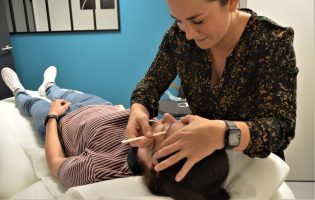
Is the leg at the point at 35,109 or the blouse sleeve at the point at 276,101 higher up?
the blouse sleeve at the point at 276,101

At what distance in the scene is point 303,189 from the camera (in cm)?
235

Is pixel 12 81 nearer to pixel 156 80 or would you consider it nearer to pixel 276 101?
pixel 156 80

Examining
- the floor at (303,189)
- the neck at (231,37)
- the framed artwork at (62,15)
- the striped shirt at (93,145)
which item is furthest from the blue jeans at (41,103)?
the floor at (303,189)

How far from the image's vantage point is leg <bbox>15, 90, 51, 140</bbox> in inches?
73.8

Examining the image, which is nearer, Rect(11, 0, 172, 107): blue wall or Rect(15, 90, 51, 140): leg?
Rect(15, 90, 51, 140): leg

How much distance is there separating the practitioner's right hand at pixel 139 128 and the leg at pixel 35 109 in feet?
3.31

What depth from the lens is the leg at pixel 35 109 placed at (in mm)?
1874

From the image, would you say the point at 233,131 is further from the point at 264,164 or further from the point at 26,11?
the point at 26,11

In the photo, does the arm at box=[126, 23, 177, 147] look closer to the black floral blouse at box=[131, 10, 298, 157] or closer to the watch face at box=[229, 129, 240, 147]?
the black floral blouse at box=[131, 10, 298, 157]

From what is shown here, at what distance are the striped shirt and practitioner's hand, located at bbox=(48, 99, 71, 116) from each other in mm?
74

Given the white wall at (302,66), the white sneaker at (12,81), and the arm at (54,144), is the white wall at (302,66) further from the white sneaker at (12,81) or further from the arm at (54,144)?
the white sneaker at (12,81)

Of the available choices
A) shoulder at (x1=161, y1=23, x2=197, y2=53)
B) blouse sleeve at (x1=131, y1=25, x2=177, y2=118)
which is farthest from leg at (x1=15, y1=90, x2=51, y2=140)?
shoulder at (x1=161, y1=23, x2=197, y2=53)

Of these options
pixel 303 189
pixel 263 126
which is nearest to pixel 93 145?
pixel 263 126

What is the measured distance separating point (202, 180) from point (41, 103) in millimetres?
1589
